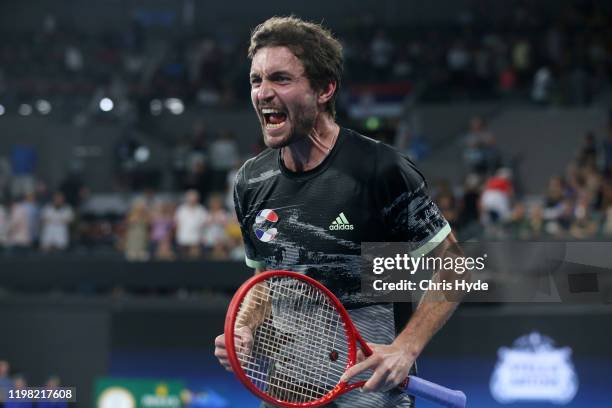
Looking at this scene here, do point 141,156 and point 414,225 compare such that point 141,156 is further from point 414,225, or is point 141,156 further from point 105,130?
point 414,225

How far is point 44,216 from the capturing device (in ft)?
45.5

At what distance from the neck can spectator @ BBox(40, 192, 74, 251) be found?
32.4 feet

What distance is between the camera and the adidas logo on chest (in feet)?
13.4

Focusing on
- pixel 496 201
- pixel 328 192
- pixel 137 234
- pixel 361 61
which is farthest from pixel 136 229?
pixel 328 192

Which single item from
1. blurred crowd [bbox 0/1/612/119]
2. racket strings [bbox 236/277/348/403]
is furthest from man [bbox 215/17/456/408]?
blurred crowd [bbox 0/1/612/119]

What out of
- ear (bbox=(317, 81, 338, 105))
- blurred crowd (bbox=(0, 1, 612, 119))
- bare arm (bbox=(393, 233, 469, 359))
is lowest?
bare arm (bbox=(393, 233, 469, 359))

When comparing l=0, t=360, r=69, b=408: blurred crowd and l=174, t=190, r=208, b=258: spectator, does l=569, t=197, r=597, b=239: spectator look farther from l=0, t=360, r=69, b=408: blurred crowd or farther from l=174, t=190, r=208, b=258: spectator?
l=0, t=360, r=69, b=408: blurred crowd

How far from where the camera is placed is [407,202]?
13.3 ft

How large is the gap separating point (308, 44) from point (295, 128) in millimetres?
329

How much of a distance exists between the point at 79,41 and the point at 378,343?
20885 millimetres

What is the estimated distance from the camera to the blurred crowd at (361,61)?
18906mm

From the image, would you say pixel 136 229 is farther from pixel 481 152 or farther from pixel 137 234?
pixel 481 152

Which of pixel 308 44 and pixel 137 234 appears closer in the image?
pixel 308 44

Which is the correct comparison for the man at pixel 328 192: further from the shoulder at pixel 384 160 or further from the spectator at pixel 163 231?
the spectator at pixel 163 231
